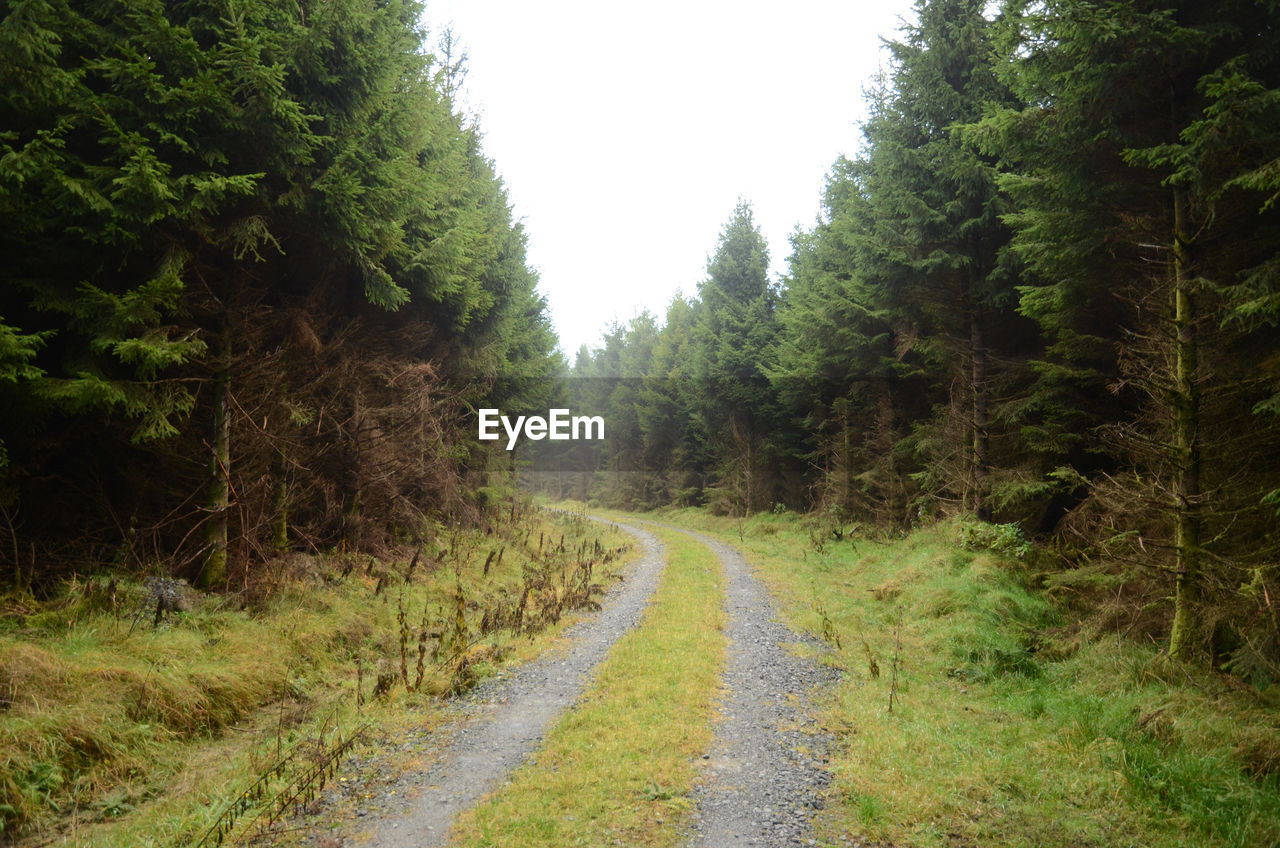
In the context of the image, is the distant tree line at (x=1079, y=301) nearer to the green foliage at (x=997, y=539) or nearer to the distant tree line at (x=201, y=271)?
the green foliage at (x=997, y=539)

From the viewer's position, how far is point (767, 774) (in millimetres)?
5648

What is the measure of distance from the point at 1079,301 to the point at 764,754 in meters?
9.33

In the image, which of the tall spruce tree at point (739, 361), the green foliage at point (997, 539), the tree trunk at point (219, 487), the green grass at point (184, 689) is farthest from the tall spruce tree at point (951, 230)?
the tree trunk at point (219, 487)

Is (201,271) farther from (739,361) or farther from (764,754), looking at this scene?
(739,361)

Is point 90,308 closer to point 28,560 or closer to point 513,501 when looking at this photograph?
point 28,560

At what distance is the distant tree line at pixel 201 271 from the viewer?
7132 mm

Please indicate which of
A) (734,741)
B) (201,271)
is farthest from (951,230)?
(201,271)

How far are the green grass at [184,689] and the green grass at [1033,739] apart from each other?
5248mm

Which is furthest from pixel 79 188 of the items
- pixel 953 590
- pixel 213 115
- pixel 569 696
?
pixel 953 590

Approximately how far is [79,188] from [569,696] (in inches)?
333

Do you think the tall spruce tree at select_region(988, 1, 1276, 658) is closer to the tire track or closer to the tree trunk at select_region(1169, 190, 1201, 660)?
the tree trunk at select_region(1169, 190, 1201, 660)

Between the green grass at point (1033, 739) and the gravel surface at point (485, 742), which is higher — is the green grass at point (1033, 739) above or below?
above

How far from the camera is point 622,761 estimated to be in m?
5.83

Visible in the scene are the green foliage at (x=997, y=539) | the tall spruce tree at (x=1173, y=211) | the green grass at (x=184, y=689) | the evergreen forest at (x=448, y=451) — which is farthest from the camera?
the green foliage at (x=997, y=539)
